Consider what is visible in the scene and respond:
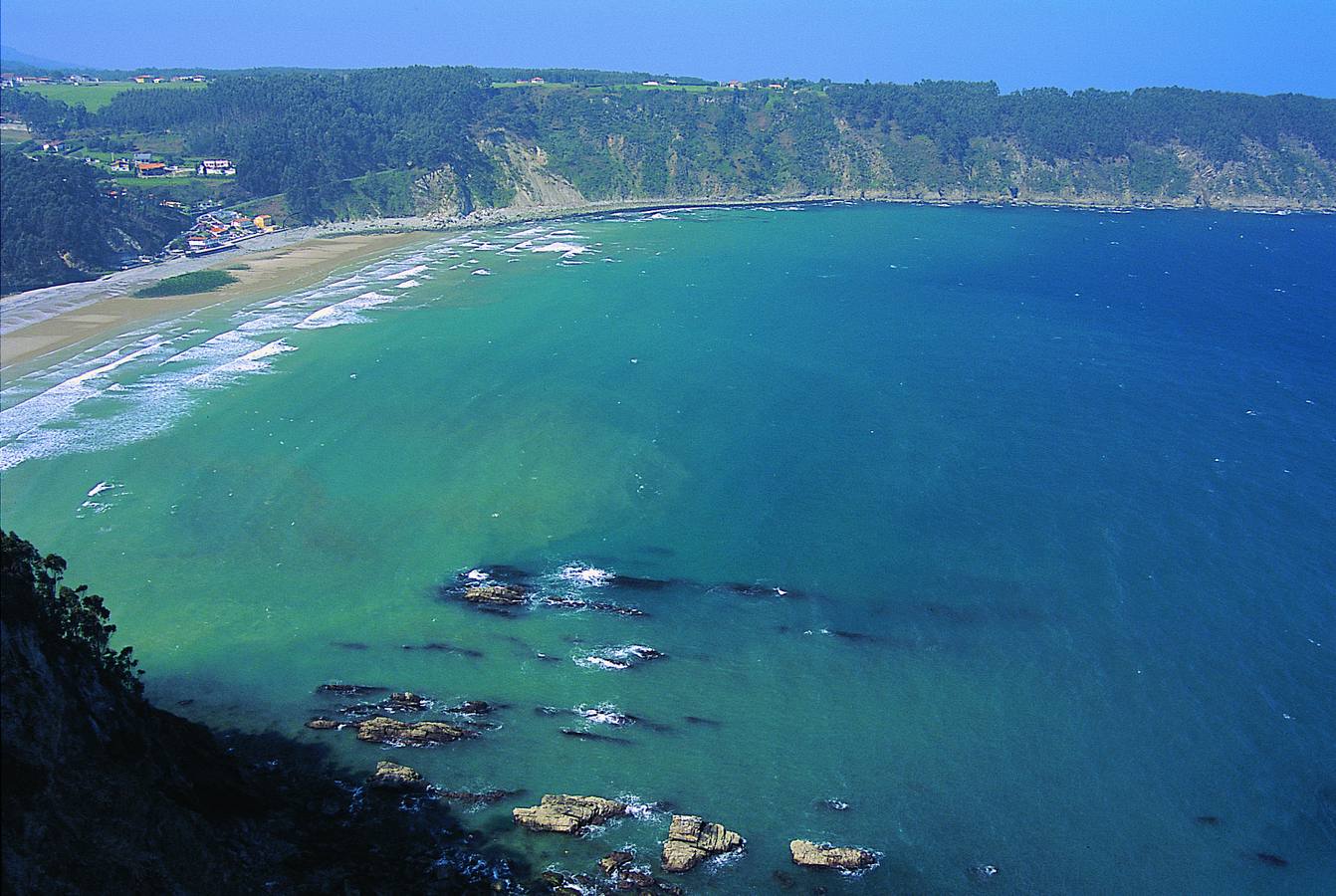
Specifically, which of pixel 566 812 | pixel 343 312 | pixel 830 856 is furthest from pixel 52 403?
pixel 830 856

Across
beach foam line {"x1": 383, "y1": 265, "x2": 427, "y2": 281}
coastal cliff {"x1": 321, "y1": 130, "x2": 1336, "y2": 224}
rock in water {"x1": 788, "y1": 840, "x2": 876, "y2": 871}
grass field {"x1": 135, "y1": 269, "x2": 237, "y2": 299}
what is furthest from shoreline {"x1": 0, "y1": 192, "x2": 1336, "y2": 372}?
rock in water {"x1": 788, "y1": 840, "x2": 876, "y2": 871}

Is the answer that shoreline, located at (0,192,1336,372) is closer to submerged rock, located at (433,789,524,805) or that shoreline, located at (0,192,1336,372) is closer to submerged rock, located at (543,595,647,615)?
submerged rock, located at (543,595,647,615)

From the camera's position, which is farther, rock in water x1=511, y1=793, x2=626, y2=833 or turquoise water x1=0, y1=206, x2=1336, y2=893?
turquoise water x1=0, y1=206, x2=1336, y2=893

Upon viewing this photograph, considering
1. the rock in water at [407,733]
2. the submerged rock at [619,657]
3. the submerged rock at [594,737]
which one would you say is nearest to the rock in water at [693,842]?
the submerged rock at [594,737]

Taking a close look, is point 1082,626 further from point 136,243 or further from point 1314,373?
point 136,243

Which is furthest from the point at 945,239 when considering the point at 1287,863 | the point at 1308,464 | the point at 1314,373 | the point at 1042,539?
the point at 1287,863

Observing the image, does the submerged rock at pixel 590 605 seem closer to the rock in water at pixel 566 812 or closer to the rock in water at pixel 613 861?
the rock in water at pixel 566 812

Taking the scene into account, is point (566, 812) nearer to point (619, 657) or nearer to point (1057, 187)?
point (619, 657)
